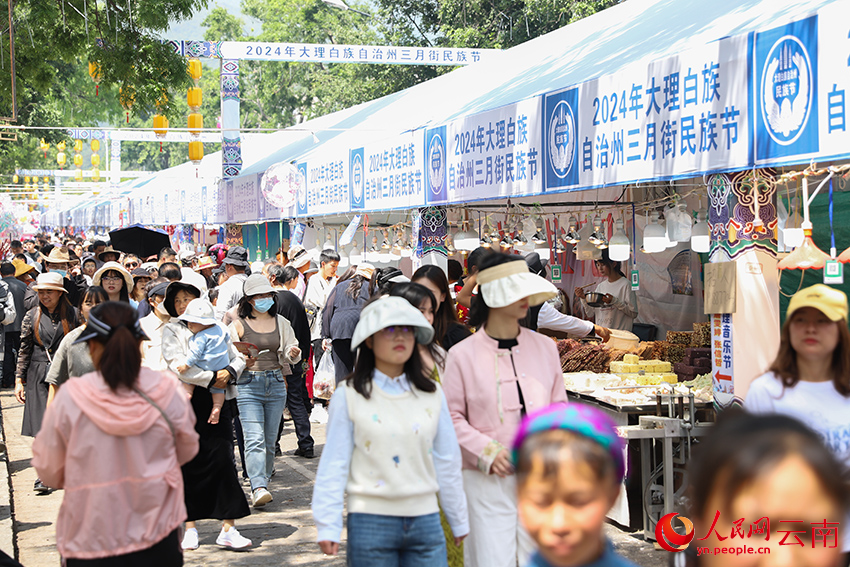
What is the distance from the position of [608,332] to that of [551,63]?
9.77 ft

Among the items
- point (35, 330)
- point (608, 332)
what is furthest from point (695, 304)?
point (35, 330)

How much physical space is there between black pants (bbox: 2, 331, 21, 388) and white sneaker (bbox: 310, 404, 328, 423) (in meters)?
4.93

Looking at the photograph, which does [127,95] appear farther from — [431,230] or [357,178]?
[431,230]

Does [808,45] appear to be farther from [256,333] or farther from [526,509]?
[256,333]

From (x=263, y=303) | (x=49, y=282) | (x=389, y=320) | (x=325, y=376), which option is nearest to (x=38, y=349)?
(x=49, y=282)

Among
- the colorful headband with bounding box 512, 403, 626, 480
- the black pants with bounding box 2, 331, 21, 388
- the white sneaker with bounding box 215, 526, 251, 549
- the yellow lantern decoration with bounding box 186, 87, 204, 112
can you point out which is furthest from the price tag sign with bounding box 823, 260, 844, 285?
the yellow lantern decoration with bounding box 186, 87, 204, 112

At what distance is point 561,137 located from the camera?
23.2 feet

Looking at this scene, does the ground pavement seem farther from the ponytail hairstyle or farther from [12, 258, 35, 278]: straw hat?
[12, 258, 35, 278]: straw hat

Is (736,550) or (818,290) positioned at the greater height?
(818,290)

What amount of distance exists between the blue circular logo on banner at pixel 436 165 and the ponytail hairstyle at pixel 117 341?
5.53m

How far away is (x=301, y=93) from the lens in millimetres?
55438

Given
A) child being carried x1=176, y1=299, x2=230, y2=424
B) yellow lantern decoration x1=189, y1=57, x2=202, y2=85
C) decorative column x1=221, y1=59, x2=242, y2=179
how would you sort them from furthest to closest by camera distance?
decorative column x1=221, y1=59, x2=242, y2=179
yellow lantern decoration x1=189, y1=57, x2=202, y2=85
child being carried x1=176, y1=299, x2=230, y2=424

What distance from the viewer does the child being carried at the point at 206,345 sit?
19.6 ft

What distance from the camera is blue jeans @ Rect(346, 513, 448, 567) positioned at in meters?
3.47
